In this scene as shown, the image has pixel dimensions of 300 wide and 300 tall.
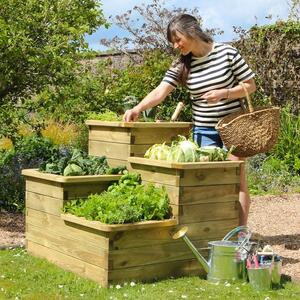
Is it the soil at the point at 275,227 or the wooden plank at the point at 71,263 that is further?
the soil at the point at 275,227

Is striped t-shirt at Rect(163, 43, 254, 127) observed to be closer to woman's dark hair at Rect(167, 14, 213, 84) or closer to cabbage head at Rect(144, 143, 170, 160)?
woman's dark hair at Rect(167, 14, 213, 84)

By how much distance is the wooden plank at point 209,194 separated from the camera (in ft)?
15.6

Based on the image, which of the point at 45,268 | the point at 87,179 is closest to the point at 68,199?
the point at 87,179

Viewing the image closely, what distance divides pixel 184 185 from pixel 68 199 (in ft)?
2.69

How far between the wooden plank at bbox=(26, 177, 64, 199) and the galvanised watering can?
88 cm

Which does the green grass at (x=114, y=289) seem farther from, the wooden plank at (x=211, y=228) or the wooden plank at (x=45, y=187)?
the wooden plank at (x=45, y=187)

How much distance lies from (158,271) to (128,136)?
1008mm

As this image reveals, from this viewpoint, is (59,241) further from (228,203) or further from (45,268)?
(228,203)

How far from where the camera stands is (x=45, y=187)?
17.1ft

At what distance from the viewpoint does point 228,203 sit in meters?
4.98

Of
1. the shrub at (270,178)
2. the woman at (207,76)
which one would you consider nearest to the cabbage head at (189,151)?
the woman at (207,76)

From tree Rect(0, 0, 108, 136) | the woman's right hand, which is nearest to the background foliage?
tree Rect(0, 0, 108, 136)

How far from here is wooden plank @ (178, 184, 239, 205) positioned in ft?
15.6

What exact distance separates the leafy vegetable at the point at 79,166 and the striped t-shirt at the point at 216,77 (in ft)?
2.32
